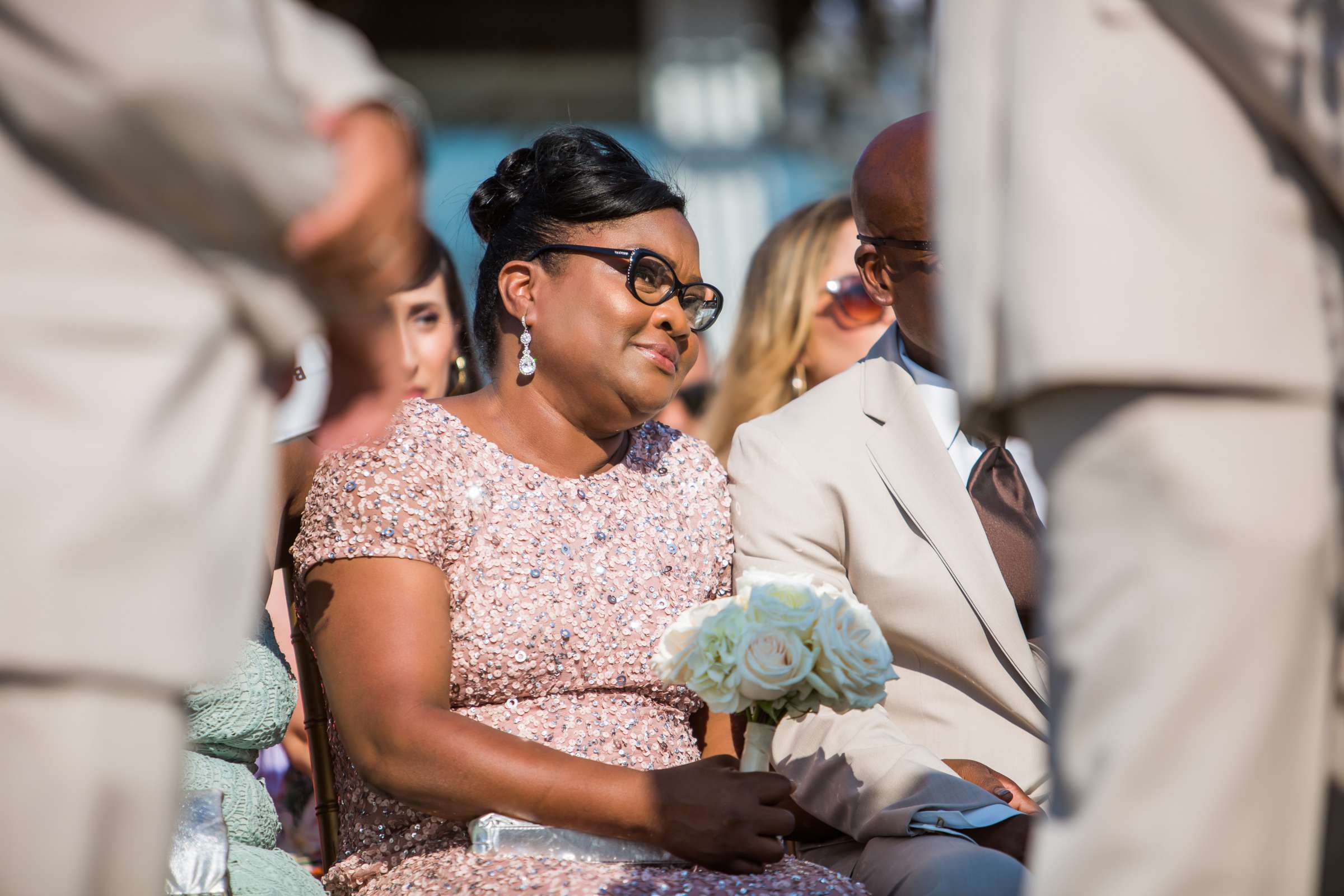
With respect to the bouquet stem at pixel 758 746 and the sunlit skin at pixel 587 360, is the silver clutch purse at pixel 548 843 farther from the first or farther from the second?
the sunlit skin at pixel 587 360

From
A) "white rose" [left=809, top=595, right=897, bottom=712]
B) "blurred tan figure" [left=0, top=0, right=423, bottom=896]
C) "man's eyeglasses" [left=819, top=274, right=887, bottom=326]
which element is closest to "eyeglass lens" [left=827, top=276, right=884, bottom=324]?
"man's eyeglasses" [left=819, top=274, right=887, bottom=326]

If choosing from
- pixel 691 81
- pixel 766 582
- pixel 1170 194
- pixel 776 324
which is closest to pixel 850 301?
pixel 776 324

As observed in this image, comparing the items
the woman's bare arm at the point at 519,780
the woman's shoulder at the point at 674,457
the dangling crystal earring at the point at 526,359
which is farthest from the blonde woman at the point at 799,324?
the woman's bare arm at the point at 519,780

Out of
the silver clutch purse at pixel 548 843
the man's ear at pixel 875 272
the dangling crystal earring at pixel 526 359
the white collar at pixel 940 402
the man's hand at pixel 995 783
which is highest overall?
the man's ear at pixel 875 272

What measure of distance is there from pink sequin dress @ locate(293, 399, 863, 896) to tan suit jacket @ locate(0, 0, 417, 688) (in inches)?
46.6

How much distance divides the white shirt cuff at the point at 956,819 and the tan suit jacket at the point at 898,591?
129 millimetres

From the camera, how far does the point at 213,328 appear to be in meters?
1.34

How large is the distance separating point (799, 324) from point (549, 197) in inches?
77.3

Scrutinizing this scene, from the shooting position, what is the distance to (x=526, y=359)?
9.91ft

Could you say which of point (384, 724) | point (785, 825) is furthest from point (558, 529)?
point (785, 825)


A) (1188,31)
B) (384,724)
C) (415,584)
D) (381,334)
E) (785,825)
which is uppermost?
(1188,31)

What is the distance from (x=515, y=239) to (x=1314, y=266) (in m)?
2.07

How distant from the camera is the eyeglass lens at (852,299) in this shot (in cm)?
482

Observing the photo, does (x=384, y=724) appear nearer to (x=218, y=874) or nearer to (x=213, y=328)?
(x=218, y=874)
